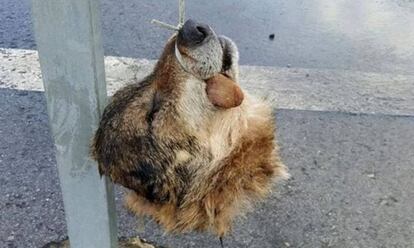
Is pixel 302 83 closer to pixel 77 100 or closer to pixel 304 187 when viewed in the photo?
Answer: pixel 304 187

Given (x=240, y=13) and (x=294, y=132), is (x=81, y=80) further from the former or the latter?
(x=240, y=13)

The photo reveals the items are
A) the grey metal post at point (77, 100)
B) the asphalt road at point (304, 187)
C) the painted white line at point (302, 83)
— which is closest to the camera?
the grey metal post at point (77, 100)

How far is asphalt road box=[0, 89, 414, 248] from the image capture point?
3.44 m

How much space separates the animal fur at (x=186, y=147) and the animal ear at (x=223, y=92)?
2 centimetres

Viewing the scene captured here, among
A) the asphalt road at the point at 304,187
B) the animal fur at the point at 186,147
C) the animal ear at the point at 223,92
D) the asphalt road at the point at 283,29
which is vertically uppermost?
the animal ear at the point at 223,92

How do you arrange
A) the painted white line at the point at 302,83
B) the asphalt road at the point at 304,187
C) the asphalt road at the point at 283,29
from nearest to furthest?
the asphalt road at the point at 304,187
the painted white line at the point at 302,83
the asphalt road at the point at 283,29

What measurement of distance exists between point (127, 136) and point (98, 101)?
7.2 inches

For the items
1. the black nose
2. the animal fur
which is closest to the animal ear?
the animal fur

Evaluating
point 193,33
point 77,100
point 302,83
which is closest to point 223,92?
point 193,33

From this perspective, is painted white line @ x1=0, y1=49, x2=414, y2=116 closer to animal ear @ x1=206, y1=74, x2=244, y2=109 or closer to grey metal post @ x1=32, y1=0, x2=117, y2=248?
grey metal post @ x1=32, y1=0, x2=117, y2=248

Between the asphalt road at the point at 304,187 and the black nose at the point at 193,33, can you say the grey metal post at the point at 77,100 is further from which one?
the asphalt road at the point at 304,187

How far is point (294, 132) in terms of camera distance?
14.1ft

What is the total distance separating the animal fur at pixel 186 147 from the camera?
1877mm

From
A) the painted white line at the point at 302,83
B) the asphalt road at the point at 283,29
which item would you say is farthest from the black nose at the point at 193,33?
the asphalt road at the point at 283,29
